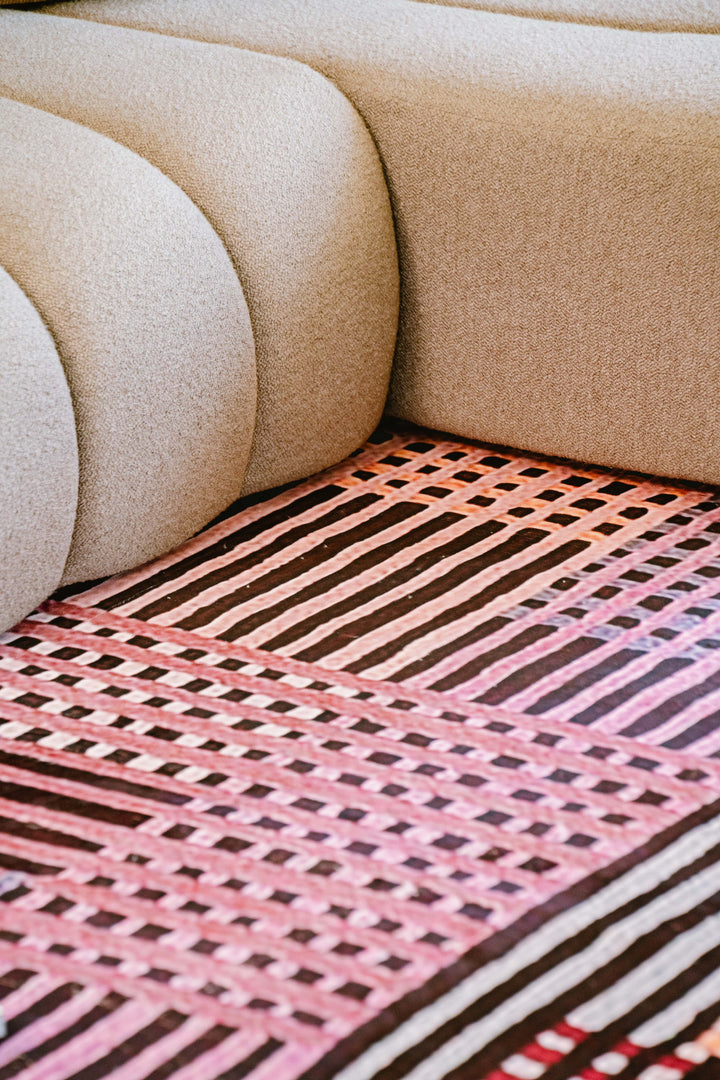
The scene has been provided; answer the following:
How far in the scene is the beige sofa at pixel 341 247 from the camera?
1162 millimetres

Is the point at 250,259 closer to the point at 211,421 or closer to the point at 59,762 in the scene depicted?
the point at 211,421

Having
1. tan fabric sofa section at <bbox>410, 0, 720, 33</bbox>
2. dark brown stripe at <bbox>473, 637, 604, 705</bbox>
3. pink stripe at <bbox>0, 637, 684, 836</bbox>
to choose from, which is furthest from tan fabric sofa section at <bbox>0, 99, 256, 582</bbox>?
tan fabric sofa section at <bbox>410, 0, 720, 33</bbox>

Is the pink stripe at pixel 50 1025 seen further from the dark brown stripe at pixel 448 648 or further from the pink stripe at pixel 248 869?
the dark brown stripe at pixel 448 648

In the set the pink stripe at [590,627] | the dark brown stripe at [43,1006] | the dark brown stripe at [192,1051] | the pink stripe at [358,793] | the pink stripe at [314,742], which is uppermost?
the pink stripe at [590,627]

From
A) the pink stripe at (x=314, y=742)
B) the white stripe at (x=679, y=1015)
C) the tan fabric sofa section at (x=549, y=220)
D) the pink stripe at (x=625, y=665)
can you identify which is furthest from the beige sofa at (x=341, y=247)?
the white stripe at (x=679, y=1015)

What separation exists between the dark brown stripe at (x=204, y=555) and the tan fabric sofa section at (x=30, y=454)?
11cm

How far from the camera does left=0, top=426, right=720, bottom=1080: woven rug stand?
0.79 metres

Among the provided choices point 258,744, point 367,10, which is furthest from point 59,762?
point 367,10

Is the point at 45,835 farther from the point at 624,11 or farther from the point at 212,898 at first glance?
the point at 624,11

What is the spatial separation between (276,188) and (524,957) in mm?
741

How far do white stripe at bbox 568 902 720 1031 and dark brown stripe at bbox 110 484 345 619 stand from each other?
1.80 ft

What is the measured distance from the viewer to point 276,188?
1.28 metres

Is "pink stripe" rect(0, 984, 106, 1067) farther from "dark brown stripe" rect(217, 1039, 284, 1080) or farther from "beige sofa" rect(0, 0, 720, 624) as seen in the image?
"beige sofa" rect(0, 0, 720, 624)

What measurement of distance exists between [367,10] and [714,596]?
0.72 meters
